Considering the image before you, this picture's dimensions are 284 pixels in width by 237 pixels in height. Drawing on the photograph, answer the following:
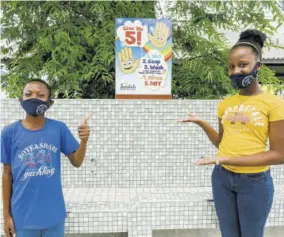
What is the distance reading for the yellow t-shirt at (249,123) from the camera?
1.64m

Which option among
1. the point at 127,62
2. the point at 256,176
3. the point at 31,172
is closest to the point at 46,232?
the point at 31,172

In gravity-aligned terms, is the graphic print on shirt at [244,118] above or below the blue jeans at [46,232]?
above

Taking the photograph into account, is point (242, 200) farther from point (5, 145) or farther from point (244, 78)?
point (5, 145)

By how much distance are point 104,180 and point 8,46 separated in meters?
2.74

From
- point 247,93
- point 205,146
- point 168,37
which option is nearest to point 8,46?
point 168,37

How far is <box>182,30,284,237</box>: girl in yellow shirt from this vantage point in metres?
1.62

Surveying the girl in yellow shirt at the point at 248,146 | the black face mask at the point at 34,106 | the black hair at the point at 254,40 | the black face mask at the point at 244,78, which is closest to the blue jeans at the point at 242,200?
the girl in yellow shirt at the point at 248,146

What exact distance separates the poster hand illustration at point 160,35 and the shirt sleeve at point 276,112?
2094mm

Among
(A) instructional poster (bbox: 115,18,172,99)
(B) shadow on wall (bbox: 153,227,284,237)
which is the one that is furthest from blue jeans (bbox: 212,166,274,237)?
(A) instructional poster (bbox: 115,18,172,99)

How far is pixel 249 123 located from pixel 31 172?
4.30 feet

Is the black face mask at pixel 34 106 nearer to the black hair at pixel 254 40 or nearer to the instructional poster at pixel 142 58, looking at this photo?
the black hair at pixel 254 40

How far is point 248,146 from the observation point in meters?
1.69

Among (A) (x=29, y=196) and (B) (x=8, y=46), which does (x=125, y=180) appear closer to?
(A) (x=29, y=196)

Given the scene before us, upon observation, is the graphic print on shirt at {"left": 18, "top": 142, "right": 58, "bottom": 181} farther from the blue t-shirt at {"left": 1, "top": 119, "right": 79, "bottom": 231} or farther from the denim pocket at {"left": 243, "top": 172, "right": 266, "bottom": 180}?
the denim pocket at {"left": 243, "top": 172, "right": 266, "bottom": 180}
